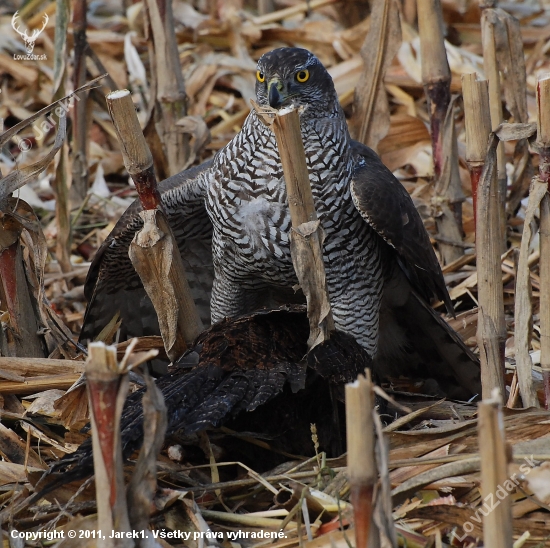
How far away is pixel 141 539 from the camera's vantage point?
218 cm

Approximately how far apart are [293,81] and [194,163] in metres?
1.89

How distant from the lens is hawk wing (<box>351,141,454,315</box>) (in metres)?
3.40

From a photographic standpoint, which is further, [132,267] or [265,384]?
[132,267]

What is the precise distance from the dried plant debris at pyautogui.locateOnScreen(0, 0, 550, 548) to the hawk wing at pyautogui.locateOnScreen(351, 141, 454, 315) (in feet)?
0.87

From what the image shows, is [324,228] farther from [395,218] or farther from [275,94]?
[275,94]

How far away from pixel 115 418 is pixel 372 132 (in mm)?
3237

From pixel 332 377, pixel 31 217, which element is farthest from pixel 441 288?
pixel 31 217

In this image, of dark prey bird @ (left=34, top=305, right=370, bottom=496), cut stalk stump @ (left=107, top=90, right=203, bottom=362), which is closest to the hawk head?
cut stalk stump @ (left=107, top=90, right=203, bottom=362)

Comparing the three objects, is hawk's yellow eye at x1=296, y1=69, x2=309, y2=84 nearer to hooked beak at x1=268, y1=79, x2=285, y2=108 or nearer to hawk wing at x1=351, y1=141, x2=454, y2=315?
hooked beak at x1=268, y1=79, x2=285, y2=108

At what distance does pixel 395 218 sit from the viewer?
11.2 ft

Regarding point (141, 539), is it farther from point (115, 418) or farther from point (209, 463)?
point (209, 463)

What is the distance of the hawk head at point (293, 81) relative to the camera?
3400mm

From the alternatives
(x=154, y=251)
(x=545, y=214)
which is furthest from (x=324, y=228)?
(x=545, y=214)

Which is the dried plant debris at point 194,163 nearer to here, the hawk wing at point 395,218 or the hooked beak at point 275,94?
the hawk wing at point 395,218
